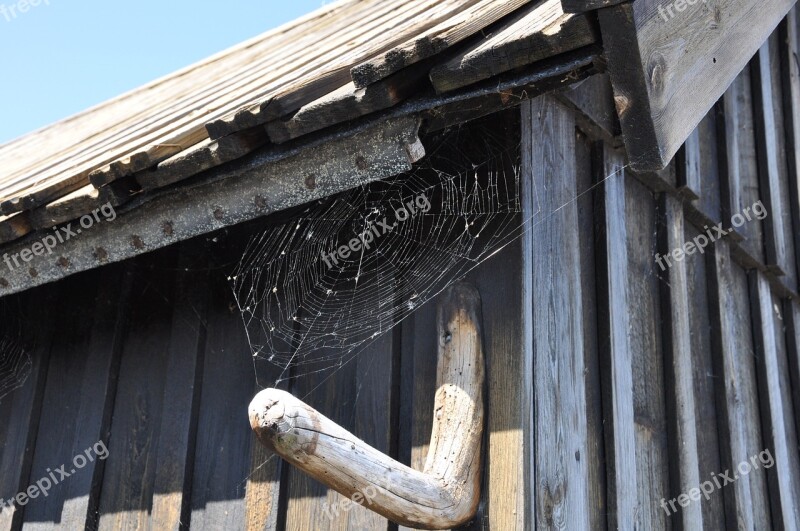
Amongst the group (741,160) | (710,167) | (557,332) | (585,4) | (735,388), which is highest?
(741,160)

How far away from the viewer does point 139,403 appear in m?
3.12

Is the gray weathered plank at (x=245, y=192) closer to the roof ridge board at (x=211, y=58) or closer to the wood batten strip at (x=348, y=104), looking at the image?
the wood batten strip at (x=348, y=104)

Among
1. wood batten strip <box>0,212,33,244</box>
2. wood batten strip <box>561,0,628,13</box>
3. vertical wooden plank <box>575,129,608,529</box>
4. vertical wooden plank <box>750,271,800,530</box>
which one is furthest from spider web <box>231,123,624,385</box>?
vertical wooden plank <box>750,271,800,530</box>

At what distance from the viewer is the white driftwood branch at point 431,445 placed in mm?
1922

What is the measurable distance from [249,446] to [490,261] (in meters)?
0.96

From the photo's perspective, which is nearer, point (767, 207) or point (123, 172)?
point (123, 172)

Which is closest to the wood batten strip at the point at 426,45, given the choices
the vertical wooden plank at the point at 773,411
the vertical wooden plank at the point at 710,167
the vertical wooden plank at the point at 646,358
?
the vertical wooden plank at the point at 646,358

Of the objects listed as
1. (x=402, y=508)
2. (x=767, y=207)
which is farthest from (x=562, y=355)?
(x=767, y=207)

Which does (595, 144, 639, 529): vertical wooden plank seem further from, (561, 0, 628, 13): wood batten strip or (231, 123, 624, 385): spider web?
(561, 0, 628, 13): wood batten strip

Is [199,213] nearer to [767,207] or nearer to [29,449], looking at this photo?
[29,449]

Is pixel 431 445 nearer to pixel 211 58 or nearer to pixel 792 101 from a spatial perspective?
pixel 792 101

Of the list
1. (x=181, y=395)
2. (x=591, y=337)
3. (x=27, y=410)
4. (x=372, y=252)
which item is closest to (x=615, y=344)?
(x=591, y=337)

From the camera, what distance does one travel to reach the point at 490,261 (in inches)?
99.1

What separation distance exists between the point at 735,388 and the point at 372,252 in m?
1.81
